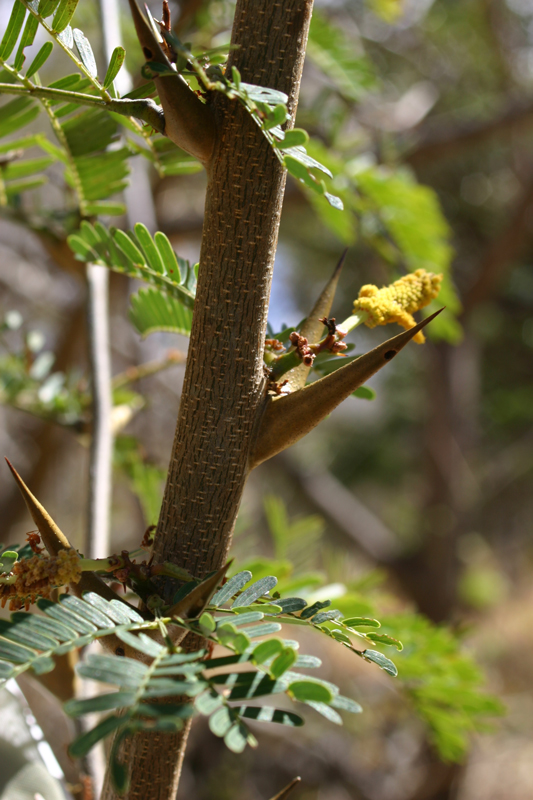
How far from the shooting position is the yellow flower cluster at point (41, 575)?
210 millimetres

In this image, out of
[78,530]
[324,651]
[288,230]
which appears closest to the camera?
[78,530]

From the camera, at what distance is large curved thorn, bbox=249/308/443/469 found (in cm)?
22

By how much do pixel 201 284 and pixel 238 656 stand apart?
0.48 ft

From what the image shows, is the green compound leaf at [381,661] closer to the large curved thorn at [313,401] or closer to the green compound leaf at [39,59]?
the large curved thorn at [313,401]

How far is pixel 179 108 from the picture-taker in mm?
207

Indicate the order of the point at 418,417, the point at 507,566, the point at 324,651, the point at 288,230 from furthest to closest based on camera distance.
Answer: the point at 507,566
the point at 418,417
the point at 288,230
the point at 324,651

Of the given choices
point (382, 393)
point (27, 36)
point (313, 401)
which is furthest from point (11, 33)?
point (382, 393)

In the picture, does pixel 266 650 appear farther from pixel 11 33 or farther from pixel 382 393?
pixel 382 393

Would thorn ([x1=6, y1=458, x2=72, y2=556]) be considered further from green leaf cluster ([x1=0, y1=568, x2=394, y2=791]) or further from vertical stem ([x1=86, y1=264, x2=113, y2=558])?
vertical stem ([x1=86, y1=264, x2=113, y2=558])

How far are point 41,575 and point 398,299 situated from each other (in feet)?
0.64

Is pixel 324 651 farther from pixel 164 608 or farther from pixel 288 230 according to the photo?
pixel 164 608

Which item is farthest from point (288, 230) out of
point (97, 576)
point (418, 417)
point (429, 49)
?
point (97, 576)

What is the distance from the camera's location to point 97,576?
23 cm

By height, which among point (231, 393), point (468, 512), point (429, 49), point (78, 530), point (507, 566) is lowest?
point (231, 393)
